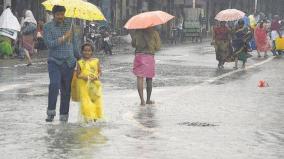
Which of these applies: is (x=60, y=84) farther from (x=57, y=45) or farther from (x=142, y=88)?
(x=142, y=88)

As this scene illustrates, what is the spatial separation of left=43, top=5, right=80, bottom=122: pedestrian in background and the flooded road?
342 mm

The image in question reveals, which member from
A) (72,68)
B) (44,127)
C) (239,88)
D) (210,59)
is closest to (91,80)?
(72,68)

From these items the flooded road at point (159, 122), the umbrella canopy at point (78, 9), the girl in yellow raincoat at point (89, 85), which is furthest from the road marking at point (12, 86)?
the girl in yellow raincoat at point (89, 85)

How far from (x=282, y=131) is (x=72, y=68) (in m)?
3.17

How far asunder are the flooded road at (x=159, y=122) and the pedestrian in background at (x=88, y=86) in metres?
0.24

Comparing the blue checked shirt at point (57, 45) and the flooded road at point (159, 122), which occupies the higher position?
the blue checked shirt at point (57, 45)

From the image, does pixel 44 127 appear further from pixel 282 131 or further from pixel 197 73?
pixel 197 73

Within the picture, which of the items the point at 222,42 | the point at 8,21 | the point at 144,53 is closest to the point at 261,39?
the point at 222,42

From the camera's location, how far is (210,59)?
95.7 ft

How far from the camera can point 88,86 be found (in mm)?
11469

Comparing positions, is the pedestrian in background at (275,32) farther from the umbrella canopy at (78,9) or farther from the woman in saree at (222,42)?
the umbrella canopy at (78,9)

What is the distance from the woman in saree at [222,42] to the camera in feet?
78.8

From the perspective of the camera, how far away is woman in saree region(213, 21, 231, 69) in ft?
78.8

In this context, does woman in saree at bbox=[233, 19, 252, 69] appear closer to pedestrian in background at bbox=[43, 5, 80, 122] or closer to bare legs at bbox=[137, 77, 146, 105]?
bare legs at bbox=[137, 77, 146, 105]
